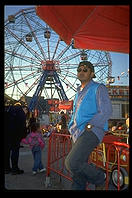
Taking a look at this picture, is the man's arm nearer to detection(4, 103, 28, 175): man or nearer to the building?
detection(4, 103, 28, 175): man

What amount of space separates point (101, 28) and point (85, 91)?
776 millimetres

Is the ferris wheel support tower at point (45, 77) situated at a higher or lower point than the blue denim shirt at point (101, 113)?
higher

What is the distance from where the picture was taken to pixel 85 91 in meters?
2.29

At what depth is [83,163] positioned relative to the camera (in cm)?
198

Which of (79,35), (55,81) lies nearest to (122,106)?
(55,81)

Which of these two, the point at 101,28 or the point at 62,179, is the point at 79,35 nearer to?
the point at 101,28

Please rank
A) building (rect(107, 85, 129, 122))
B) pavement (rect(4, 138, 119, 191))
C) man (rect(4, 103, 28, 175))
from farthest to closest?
building (rect(107, 85, 129, 122)) < man (rect(4, 103, 28, 175)) < pavement (rect(4, 138, 119, 191))

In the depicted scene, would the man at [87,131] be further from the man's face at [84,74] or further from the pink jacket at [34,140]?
the pink jacket at [34,140]

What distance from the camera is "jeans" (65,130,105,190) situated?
1966mm

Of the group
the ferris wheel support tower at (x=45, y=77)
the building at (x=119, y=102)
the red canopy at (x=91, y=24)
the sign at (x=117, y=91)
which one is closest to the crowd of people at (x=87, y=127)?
the red canopy at (x=91, y=24)

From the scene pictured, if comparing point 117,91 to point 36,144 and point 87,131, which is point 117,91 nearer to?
point 36,144

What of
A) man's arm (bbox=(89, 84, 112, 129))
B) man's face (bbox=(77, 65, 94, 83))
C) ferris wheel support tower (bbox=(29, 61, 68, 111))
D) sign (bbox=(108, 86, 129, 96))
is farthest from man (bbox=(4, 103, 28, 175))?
ferris wheel support tower (bbox=(29, 61, 68, 111))

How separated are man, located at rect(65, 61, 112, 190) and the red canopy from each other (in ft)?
2.21

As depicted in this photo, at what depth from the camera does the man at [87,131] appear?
198cm
